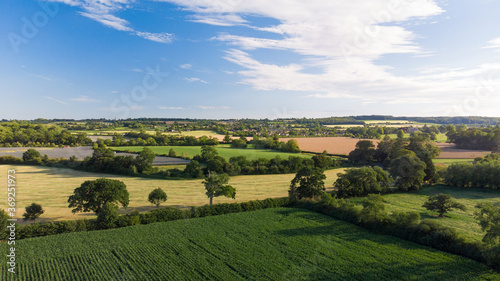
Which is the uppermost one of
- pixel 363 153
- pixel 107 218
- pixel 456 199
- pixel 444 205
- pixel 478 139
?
pixel 478 139

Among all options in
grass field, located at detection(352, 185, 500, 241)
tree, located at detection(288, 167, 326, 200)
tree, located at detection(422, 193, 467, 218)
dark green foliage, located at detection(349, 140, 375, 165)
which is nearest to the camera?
grass field, located at detection(352, 185, 500, 241)

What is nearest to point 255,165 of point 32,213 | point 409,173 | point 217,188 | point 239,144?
point 217,188

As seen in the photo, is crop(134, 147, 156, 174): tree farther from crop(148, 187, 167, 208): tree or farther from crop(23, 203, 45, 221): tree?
crop(23, 203, 45, 221): tree

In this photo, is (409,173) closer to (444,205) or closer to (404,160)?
(404,160)

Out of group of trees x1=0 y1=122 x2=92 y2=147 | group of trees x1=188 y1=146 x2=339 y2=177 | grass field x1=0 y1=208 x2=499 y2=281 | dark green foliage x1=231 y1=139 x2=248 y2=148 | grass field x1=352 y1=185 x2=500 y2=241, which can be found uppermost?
group of trees x1=0 y1=122 x2=92 y2=147

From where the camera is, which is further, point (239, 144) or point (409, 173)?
point (239, 144)

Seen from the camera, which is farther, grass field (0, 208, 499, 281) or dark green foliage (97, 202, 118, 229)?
dark green foliage (97, 202, 118, 229)

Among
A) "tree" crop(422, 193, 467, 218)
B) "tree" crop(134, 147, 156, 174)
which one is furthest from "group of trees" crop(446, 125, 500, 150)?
"tree" crop(134, 147, 156, 174)
